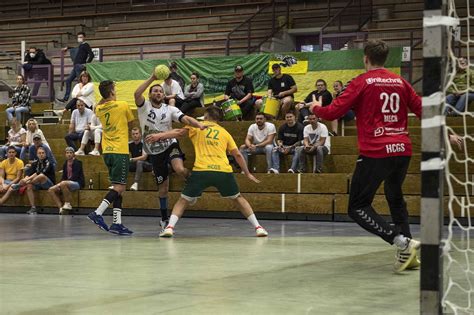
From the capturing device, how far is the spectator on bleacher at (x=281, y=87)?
1981 cm

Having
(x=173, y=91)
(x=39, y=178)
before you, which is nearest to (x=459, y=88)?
(x=173, y=91)

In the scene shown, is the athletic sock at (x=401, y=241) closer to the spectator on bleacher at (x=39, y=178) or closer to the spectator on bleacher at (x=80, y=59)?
the spectator on bleacher at (x=39, y=178)

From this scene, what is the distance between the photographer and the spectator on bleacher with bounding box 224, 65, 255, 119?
66.7 feet

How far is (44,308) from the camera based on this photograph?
5.40m

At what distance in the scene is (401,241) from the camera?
24.9 feet

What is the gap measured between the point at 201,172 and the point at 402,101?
13.7 feet

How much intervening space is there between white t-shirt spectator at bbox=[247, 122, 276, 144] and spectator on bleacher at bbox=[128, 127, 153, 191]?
7.97 ft

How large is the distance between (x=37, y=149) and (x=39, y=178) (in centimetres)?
69

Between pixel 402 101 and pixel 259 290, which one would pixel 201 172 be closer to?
pixel 402 101

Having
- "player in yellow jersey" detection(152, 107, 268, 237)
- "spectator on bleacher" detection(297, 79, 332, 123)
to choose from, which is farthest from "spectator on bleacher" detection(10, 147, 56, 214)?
"player in yellow jersey" detection(152, 107, 268, 237)

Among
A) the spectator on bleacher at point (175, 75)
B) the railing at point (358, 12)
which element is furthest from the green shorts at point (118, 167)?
the railing at point (358, 12)

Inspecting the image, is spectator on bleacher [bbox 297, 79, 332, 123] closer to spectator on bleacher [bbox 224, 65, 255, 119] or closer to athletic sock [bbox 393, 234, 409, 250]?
spectator on bleacher [bbox 224, 65, 255, 119]

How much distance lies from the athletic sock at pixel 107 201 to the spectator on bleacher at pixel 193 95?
908 cm

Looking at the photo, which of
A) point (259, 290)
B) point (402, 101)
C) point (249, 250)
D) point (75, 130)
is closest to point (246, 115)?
point (75, 130)
